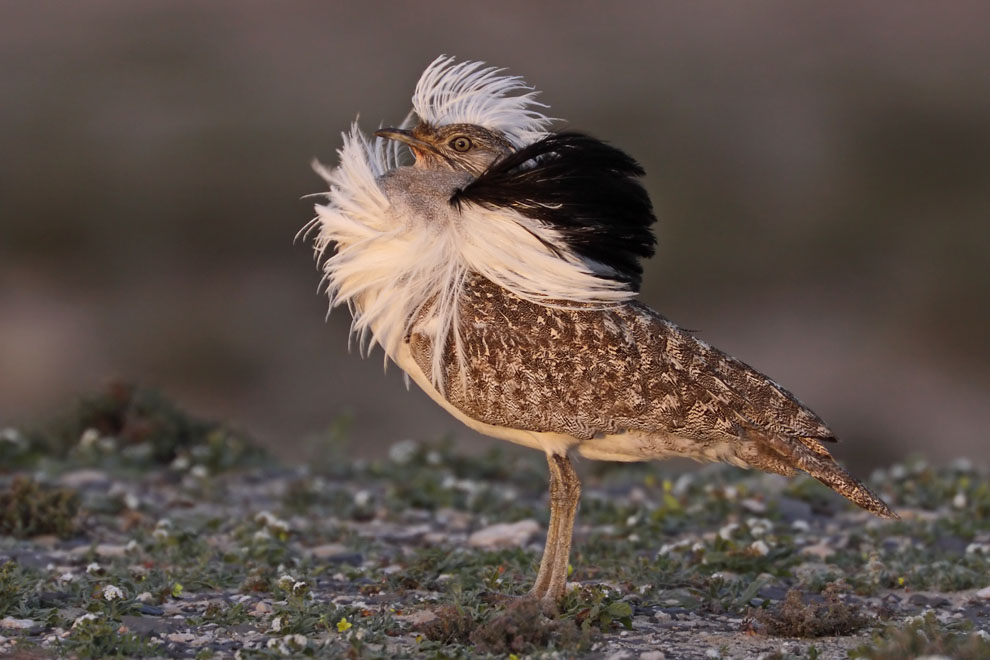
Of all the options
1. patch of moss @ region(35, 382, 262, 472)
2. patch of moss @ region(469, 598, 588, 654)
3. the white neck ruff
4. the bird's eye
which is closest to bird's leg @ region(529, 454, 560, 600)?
patch of moss @ region(469, 598, 588, 654)

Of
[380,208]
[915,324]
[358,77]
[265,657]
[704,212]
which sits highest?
[358,77]

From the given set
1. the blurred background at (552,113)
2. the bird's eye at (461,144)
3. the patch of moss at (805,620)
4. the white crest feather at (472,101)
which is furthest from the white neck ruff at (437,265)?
the blurred background at (552,113)

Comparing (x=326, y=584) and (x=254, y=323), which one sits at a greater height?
(x=254, y=323)

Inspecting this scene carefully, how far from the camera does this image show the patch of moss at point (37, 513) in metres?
8.36

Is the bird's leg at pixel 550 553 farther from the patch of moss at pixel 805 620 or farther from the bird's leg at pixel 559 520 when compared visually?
the patch of moss at pixel 805 620

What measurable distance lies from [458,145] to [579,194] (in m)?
0.88

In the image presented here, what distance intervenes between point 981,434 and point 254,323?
355 inches

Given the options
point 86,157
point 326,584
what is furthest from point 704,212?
point 326,584

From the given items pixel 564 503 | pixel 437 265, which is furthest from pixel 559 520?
pixel 437 265

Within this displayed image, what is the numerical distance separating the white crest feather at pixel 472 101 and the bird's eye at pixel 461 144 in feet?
0.39

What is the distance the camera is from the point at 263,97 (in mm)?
23625

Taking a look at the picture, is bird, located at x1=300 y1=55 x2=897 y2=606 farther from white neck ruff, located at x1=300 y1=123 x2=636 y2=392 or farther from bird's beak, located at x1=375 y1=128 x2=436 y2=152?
bird's beak, located at x1=375 y1=128 x2=436 y2=152

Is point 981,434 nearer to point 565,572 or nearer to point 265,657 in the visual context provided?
point 565,572

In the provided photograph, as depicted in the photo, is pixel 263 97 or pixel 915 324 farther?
pixel 263 97
